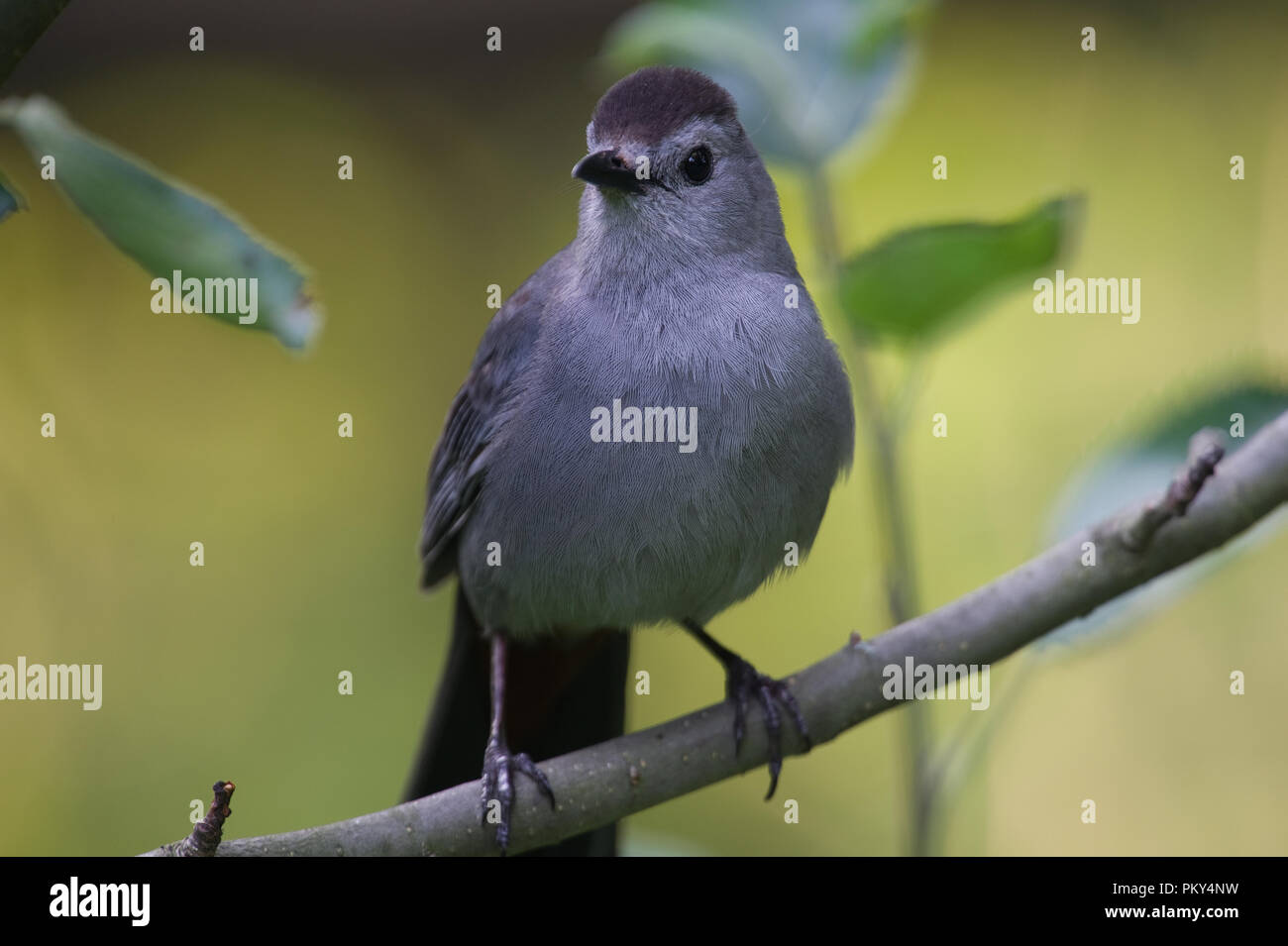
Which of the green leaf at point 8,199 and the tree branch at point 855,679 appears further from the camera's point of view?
the tree branch at point 855,679

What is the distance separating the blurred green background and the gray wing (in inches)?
65.1

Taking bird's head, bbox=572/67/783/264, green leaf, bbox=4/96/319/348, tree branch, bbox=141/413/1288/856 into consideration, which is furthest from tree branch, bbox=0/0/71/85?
bird's head, bbox=572/67/783/264

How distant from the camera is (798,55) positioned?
2.92 metres

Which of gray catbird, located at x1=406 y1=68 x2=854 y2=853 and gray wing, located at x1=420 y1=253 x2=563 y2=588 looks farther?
gray wing, located at x1=420 y1=253 x2=563 y2=588

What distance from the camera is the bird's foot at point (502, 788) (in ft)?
8.70

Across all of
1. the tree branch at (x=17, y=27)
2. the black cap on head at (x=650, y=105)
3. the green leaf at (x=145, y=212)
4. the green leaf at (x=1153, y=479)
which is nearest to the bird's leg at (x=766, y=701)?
the green leaf at (x=1153, y=479)

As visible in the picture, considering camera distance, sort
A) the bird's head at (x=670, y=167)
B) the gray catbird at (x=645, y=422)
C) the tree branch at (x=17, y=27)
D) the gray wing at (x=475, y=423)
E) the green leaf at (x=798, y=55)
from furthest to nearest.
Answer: the gray wing at (x=475, y=423)
the bird's head at (x=670, y=167)
the gray catbird at (x=645, y=422)
the green leaf at (x=798, y=55)
the tree branch at (x=17, y=27)

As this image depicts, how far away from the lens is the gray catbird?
2967 mm

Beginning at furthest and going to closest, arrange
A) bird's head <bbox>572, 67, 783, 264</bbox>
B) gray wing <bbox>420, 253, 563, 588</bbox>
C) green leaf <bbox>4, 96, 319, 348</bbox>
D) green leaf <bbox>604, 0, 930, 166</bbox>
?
gray wing <bbox>420, 253, 563, 588</bbox>
bird's head <bbox>572, 67, 783, 264</bbox>
green leaf <bbox>604, 0, 930, 166</bbox>
green leaf <bbox>4, 96, 319, 348</bbox>

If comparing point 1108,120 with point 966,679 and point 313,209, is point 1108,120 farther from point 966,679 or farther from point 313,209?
point 966,679

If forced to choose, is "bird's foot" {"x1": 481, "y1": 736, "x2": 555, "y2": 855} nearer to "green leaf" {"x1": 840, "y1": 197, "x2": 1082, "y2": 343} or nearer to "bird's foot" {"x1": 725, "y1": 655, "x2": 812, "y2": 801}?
"bird's foot" {"x1": 725, "y1": 655, "x2": 812, "y2": 801}

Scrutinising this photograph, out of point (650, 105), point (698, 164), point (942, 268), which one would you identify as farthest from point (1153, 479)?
point (650, 105)

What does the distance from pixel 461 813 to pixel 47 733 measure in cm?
338

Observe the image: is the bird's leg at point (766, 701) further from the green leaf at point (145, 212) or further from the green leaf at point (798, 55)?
the green leaf at point (145, 212)
